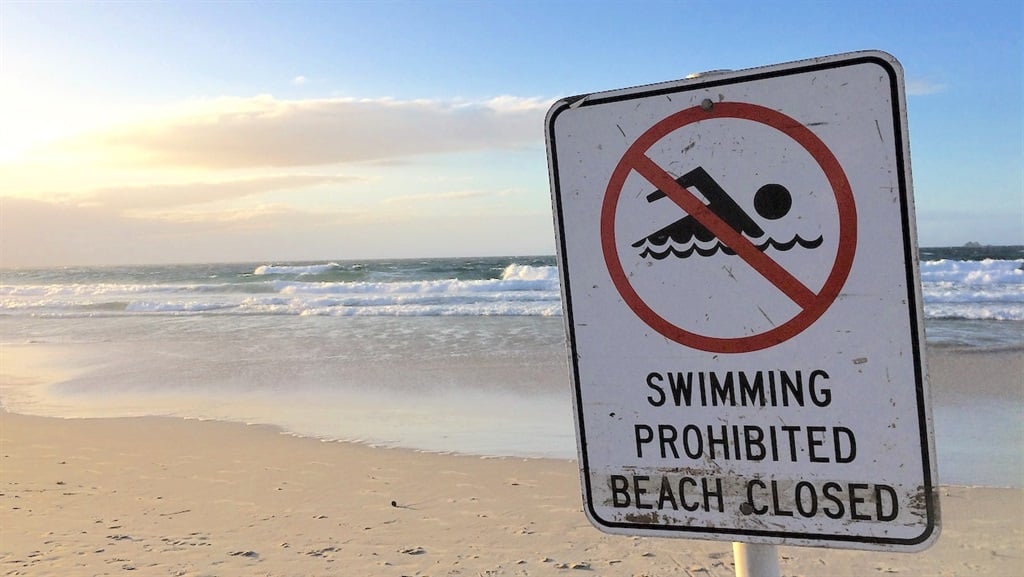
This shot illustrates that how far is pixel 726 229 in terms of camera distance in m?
1.06

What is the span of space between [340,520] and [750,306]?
15.9 feet

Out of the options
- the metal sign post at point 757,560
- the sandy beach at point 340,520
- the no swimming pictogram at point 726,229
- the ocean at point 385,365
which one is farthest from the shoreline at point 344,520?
the no swimming pictogram at point 726,229

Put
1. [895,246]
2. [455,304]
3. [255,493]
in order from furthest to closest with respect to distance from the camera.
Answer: [455,304] < [255,493] < [895,246]

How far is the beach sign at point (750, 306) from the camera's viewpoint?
1.00 metres

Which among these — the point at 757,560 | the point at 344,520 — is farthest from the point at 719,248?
the point at 344,520

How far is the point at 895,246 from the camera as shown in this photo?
99cm

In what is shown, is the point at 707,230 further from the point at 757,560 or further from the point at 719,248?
the point at 757,560

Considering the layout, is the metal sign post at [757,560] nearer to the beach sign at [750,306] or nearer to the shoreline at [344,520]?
the beach sign at [750,306]

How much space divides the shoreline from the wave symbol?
358 cm

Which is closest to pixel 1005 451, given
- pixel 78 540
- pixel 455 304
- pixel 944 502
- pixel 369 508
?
pixel 944 502

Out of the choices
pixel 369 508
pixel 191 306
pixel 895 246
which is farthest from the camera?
pixel 191 306

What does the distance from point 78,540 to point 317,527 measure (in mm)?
1686

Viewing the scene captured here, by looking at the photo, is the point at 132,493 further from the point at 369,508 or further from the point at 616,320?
the point at 616,320

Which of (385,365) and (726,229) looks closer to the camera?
(726,229)
